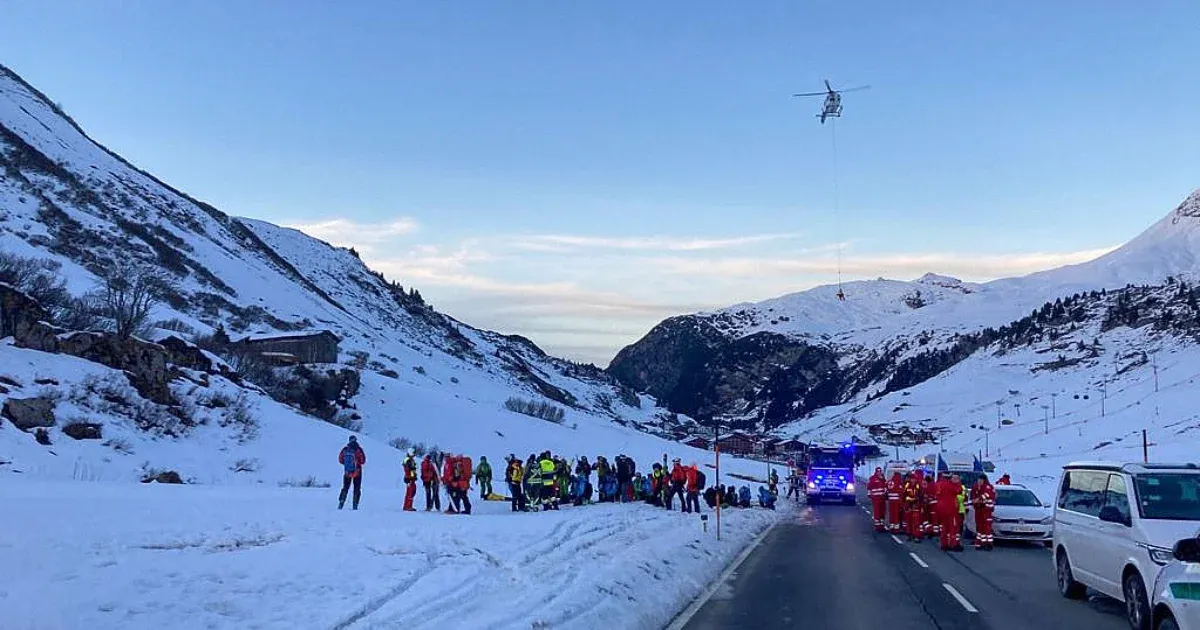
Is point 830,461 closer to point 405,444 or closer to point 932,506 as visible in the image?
point 405,444

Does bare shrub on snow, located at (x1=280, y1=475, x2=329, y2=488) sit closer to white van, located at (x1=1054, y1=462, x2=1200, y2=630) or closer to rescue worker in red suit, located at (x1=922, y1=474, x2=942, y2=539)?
rescue worker in red suit, located at (x1=922, y1=474, x2=942, y2=539)

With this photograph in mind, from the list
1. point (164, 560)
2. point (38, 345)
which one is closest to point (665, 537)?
point (164, 560)

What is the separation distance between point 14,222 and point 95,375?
35.2 meters

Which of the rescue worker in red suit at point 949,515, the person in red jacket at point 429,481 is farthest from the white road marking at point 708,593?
the person in red jacket at point 429,481

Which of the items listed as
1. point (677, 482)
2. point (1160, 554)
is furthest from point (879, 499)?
point (1160, 554)

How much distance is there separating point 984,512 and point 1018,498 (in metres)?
2.15

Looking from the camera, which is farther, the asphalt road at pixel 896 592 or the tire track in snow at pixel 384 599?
the asphalt road at pixel 896 592

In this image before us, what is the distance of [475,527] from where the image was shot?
744 inches

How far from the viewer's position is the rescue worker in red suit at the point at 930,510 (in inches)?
883

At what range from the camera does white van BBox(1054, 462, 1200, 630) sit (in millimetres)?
10586

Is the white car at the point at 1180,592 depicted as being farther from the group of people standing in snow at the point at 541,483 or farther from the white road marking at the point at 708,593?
the group of people standing in snow at the point at 541,483

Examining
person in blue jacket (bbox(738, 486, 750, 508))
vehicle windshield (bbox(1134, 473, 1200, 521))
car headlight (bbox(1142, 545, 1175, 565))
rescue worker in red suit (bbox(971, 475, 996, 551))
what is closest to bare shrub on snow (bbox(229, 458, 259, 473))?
person in blue jacket (bbox(738, 486, 750, 508))

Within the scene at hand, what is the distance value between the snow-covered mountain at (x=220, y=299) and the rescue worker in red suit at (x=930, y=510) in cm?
1803

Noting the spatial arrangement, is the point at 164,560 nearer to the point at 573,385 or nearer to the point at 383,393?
the point at 383,393
